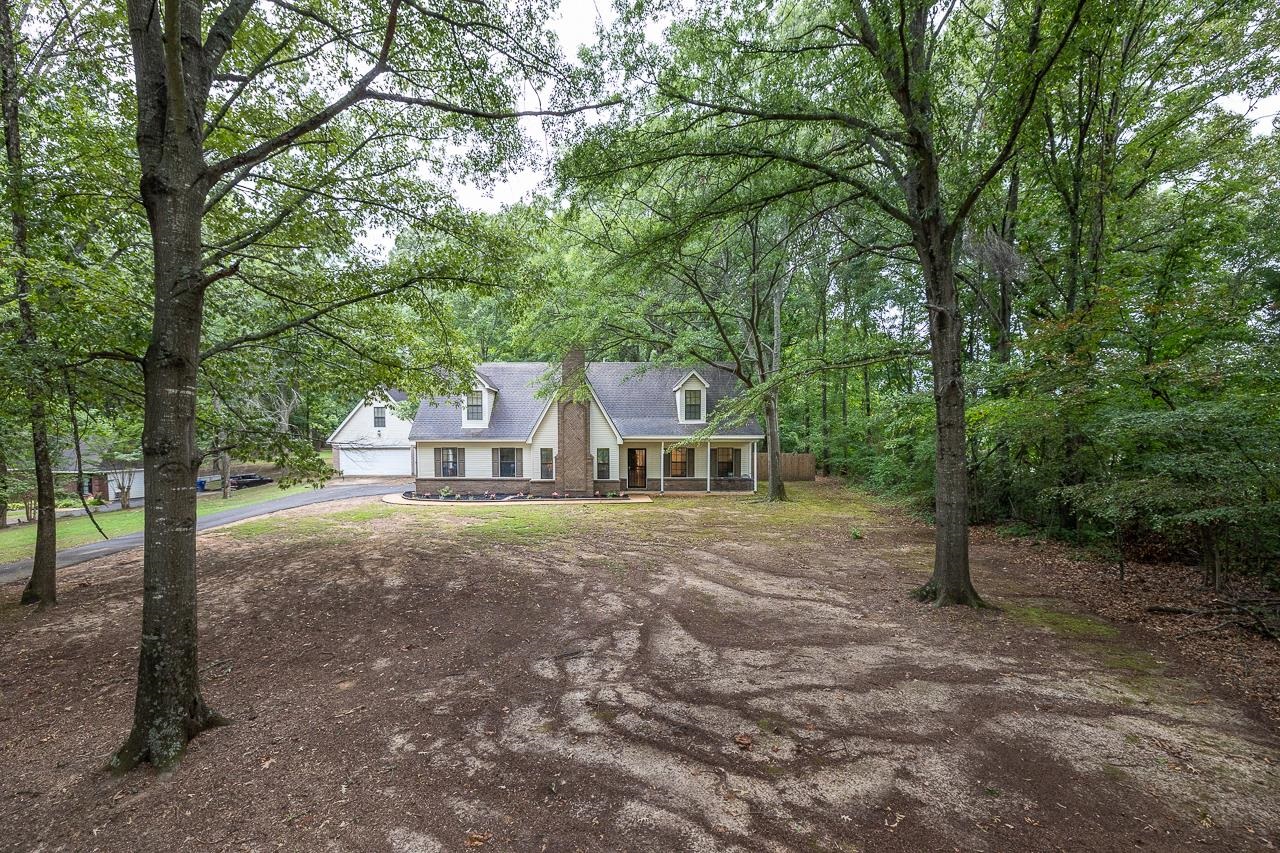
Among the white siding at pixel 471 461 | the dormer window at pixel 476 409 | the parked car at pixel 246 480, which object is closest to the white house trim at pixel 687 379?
the white siding at pixel 471 461

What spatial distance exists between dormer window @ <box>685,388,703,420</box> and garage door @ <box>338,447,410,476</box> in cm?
1764

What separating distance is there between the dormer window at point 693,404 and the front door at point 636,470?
2.78 meters

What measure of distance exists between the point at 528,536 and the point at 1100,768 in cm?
1046

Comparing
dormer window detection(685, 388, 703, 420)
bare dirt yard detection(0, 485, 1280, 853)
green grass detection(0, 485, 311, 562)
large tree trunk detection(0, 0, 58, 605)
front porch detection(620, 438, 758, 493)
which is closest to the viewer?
bare dirt yard detection(0, 485, 1280, 853)

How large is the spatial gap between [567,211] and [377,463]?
87.1ft

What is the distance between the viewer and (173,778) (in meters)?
3.34

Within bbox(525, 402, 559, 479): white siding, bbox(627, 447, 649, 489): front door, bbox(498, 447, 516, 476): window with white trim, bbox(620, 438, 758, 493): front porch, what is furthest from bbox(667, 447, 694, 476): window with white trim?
bbox(498, 447, 516, 476): window with white trim

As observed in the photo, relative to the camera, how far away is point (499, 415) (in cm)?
2216

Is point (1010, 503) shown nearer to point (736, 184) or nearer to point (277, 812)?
point (736, 184)

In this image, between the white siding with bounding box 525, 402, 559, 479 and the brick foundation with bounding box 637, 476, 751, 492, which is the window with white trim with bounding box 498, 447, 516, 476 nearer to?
the white siding with bounding box 525, 402, 559, 479

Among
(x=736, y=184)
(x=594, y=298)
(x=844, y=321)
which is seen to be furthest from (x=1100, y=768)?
(x=844, y=321)

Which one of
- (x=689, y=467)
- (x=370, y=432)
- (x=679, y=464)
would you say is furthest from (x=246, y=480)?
(x=689, y=467)

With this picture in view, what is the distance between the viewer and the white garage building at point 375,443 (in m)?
28.6

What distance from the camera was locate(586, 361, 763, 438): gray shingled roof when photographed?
21.7 meters
